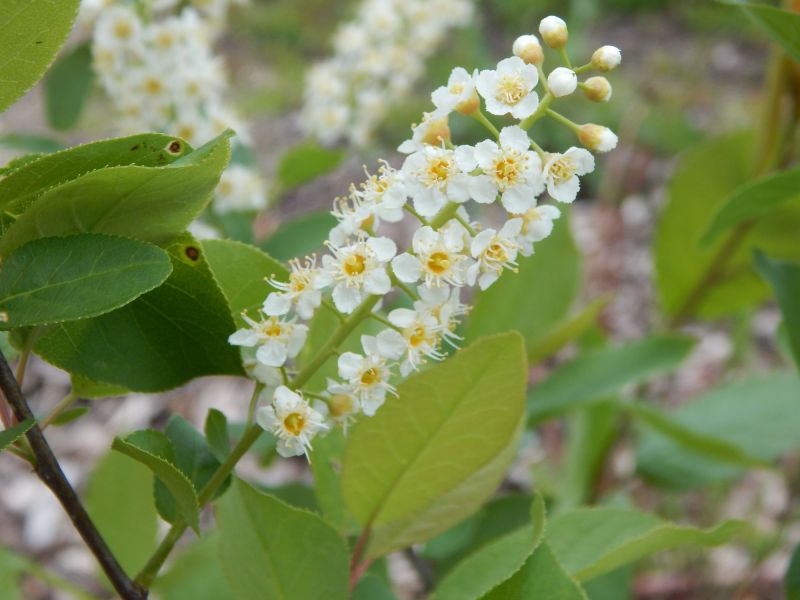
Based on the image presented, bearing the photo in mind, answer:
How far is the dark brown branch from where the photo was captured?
1.72ft

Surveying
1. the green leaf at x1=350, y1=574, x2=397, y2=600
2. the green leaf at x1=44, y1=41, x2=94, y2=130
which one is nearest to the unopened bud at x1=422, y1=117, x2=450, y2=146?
the green leaf at x1=350, y1=574, x2=397, y2=600

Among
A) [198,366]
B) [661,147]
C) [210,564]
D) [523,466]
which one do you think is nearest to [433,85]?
[661,147]

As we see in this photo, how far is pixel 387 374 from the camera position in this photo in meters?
0.58

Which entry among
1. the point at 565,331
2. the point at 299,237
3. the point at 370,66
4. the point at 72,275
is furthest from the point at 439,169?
the point at 370,66

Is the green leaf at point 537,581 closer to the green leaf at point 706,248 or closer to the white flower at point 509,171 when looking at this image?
the white flower at point 509,171

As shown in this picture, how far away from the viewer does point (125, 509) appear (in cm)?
101

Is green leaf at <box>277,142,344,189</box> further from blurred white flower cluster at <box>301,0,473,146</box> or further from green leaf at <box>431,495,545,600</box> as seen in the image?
green leaf at <box>431,495,545,600</box>

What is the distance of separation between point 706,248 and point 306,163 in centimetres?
55

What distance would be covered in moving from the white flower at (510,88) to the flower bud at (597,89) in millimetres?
39

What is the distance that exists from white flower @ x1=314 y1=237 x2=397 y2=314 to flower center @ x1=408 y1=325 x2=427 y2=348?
1.6 inches

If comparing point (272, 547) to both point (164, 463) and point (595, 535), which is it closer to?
point (164, 463)

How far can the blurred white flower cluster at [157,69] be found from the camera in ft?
3.94

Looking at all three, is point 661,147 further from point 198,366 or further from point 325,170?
point 198,366

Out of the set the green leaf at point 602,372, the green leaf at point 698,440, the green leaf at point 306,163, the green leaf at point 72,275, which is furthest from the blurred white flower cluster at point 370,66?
the green leaf at point 72,275
